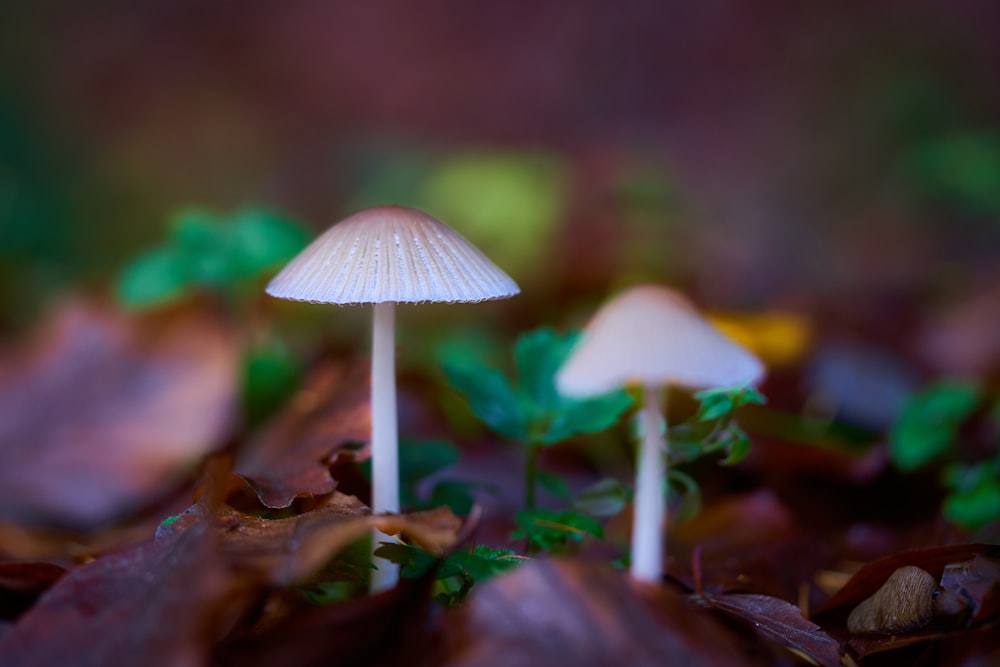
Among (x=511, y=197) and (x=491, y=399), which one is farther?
(x=511, y=197)

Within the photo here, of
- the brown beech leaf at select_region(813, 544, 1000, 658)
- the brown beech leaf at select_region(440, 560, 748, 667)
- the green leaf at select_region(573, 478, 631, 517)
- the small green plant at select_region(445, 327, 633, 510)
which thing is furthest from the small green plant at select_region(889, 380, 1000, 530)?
the brown beech leaf at select_region(440, 560, 748, 667)

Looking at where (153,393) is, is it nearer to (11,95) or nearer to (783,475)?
(783,475)

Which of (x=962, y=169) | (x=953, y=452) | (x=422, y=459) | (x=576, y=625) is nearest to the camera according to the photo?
(x=576, y=625)

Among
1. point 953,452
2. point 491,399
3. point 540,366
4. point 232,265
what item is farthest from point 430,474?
point 953,452

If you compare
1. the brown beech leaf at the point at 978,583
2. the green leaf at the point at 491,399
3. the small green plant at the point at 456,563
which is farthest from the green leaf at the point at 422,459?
the brown beech leaf at the point at 978,583

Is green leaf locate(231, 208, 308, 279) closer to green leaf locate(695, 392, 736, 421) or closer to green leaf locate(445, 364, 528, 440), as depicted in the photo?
green leaf locate(445, 364, 528, 440)

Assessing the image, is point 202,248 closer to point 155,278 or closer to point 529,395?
point 155,278

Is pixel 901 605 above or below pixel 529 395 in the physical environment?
below
